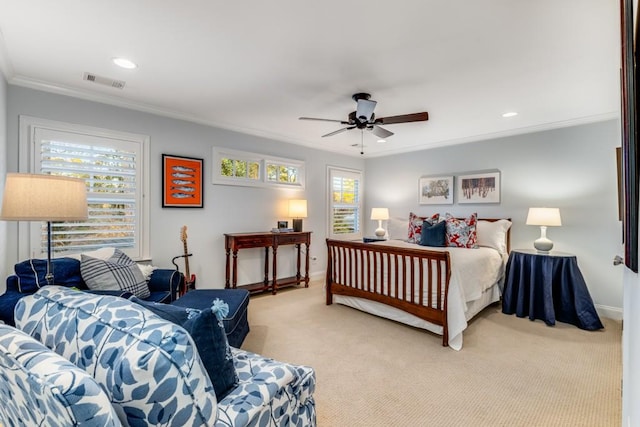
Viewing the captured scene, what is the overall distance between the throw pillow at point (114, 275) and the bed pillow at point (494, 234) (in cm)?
405

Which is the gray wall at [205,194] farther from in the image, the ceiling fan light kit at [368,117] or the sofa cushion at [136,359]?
the sofa cushion at [136,359]

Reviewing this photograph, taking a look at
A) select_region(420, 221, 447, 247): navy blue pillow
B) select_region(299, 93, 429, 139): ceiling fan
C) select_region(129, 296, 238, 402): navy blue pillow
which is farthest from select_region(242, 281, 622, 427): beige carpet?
select_region(299, 93, 429, 139): ceiling fan

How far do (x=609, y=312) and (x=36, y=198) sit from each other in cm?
540

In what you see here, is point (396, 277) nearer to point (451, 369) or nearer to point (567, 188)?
point (451, 369)

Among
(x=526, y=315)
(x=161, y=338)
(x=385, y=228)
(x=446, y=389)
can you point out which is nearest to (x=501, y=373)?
(x=446, y=389)

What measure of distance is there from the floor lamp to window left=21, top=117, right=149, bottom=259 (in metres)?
1.67

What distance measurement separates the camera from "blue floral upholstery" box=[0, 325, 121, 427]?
0.65m

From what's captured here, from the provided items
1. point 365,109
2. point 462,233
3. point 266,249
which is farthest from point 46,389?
point 462,233

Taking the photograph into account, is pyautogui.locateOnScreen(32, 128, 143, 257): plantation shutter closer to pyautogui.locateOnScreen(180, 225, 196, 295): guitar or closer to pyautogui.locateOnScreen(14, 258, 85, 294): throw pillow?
pyautogui.locateOnScreen(180, 225, 196, 295): guitar

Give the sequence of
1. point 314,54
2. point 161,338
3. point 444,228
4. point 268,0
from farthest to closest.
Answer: point 444,228, point 314,54, point 268,0, point 161,338

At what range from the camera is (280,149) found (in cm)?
477

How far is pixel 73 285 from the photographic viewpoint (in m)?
2.32

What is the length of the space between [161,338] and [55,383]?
22cm

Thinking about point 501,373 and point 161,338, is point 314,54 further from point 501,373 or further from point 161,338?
point 501,373
